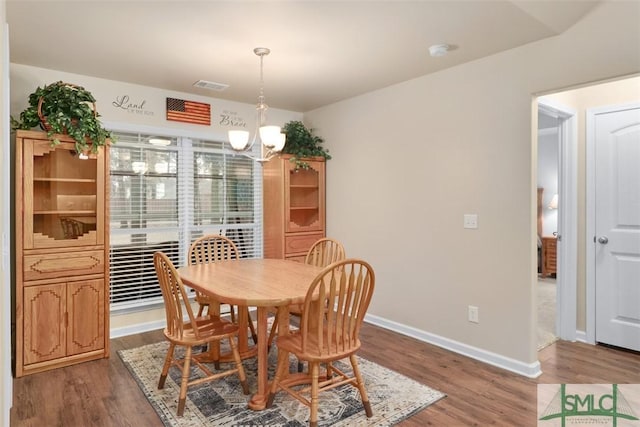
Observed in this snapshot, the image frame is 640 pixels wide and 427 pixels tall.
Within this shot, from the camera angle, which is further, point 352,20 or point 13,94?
point 13,94

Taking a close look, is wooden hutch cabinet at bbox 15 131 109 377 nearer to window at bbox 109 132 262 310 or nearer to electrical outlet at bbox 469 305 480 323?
window at bbox 109 132 262 310

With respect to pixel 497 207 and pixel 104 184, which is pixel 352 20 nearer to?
pixel 497 207

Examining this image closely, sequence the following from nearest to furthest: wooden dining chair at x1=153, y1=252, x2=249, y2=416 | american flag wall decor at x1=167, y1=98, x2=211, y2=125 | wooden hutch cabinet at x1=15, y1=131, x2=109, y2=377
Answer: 1. wooden dining chair at x1=153, y1=252, x2=249, y2=416
2. wooden hutch cabinet at x1=15, y1=131, x2=109, y2=377
3. american flag wall decor at x1=167, y1=98, x2=211, y2=125

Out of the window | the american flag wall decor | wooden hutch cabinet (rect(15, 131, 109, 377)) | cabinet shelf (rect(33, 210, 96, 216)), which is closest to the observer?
wooden hutch cabinet (rect(15, 131, 109, 377))

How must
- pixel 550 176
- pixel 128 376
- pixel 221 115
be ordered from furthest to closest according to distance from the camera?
pixel 550 176
pixel 221 115
pixel 128 376

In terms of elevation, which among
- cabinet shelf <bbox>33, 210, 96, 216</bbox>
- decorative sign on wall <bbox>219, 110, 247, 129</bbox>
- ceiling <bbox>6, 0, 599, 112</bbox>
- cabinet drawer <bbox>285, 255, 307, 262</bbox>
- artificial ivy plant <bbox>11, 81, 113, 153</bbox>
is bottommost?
cabinet drawer <bbox>285, 255, 307, 262</bbox>

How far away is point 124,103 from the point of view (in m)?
3.85

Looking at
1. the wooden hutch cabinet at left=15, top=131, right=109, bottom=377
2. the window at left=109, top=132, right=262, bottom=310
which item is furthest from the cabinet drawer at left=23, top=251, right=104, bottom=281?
the window at left=109, top=132, right=262, bottom=310

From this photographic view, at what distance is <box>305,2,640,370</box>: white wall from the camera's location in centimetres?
283

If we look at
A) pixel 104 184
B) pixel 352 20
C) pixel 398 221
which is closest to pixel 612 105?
pixel 398 221

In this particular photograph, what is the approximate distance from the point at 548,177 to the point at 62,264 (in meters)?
7.30

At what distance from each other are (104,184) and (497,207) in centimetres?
318

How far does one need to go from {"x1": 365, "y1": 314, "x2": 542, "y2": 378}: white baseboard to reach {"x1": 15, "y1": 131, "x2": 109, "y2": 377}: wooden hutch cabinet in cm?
256

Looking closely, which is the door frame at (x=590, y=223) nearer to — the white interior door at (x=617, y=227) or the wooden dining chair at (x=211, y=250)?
the white interior door at (x=617, y=227)
